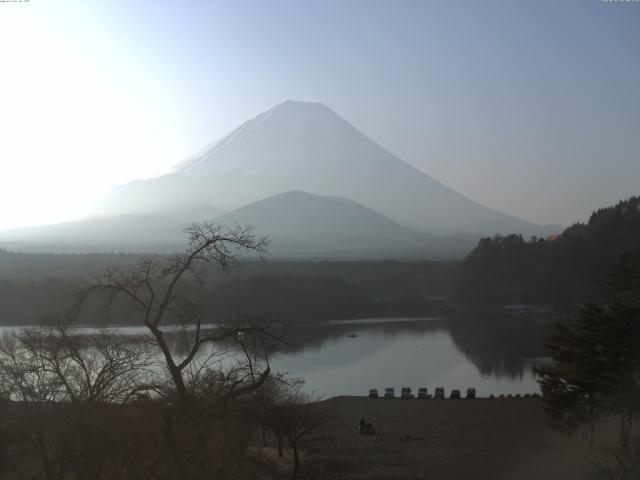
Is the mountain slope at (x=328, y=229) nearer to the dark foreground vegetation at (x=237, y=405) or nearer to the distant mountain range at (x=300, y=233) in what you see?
the distant mountain range at (x=300, y=233)

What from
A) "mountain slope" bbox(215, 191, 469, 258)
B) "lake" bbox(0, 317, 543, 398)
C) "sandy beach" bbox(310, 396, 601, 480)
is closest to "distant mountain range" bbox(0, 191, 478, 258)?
"mountain slope" bbox(215, 191, 469, 258)

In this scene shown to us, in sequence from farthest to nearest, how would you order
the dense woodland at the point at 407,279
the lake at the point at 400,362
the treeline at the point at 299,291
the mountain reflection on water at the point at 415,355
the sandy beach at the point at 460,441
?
the dense woodland at the point at 407,279 → the treeline at the point at 299,291 → the mountain reflection on water at the point at 415,355 → the lake at the point at 400,362 → the sandy beach at the point at 460,441

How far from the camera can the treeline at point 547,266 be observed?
3525 centimetres

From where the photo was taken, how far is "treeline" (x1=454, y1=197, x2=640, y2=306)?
35.2 meters

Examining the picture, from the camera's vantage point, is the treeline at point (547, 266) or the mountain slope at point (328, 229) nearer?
the treeline at point (547, 266)

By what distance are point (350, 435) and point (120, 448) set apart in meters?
7.11

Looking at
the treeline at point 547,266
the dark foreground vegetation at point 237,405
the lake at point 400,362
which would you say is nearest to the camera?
the dark foreground vegetation at point 237,405

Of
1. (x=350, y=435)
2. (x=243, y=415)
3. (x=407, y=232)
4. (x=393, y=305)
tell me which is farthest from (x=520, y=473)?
(x=407, y=232)

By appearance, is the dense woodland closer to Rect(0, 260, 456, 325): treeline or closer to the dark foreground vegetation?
Rect(0, 260, 456, 325): treeline

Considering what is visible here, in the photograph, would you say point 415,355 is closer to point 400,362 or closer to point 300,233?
point 400,362

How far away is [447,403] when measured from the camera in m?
12.3

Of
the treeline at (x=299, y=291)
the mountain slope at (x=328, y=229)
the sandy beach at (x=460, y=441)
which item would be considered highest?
the mountain slope at (x=328, y=229)

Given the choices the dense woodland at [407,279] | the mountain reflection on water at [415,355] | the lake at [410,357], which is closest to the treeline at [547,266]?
the dense woodland at [407,279]

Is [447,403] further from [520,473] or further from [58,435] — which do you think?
[58,435]
